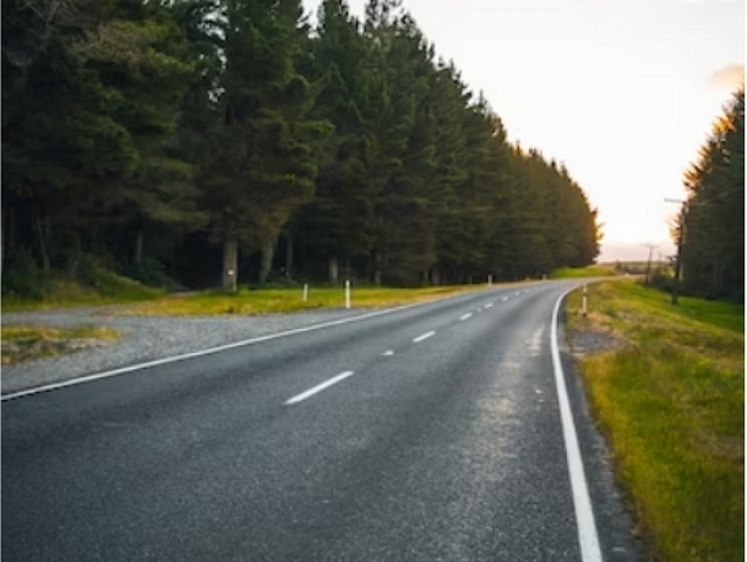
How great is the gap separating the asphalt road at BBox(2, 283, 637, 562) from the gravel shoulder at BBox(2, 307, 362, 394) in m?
1.19

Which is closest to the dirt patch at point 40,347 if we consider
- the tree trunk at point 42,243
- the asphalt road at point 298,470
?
the asphalt road at point 298,470

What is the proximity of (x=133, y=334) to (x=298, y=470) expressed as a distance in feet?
39.0

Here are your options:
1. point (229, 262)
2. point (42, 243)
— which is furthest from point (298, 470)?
point (229, 262)

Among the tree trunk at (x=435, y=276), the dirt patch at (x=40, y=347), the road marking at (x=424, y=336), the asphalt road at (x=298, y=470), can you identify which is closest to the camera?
the asphalt road at (x=298, y=470)

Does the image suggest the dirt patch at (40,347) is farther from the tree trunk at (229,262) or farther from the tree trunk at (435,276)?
the tree trunk at (435,276)

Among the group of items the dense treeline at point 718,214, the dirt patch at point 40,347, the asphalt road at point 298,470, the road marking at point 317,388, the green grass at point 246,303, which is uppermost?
the dense treeline at point 718,214

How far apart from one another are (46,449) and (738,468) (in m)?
6.45

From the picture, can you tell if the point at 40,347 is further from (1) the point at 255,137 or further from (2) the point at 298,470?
(1) the point at 255,137

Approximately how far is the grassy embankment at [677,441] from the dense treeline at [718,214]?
1580 inches

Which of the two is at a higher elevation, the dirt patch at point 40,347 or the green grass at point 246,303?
the dirt patch at point 40,347

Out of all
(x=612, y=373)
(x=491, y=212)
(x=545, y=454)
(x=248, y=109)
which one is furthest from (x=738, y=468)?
(x=491, y=212)

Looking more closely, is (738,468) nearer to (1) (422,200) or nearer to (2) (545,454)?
(2) (545,454)

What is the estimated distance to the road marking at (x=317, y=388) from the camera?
9158 millimetres

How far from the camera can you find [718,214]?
2229 inches
